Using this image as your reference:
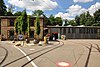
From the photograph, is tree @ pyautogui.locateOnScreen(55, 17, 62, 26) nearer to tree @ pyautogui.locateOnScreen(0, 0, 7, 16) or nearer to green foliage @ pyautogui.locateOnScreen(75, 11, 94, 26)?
green foliage @ pyautogui.locateOnScreen(75, 11, 94, 26)

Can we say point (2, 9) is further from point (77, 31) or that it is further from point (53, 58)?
point (53, 58)

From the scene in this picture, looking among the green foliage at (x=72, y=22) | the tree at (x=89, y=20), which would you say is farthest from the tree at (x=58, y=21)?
the tree at (x=89, y=20)

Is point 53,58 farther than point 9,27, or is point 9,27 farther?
point 9,27

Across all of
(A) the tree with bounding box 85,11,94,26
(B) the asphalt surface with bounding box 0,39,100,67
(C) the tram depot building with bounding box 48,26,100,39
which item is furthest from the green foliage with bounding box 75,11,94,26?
(B) the asphalt surface with bounding box 0,39,100,67

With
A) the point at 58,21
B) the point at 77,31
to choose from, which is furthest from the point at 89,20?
the point at 77,31

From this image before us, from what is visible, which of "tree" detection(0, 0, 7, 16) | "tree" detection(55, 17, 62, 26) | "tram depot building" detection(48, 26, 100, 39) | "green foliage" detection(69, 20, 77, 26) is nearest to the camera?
"tram depot building" detection(48, 26, 100, 39)

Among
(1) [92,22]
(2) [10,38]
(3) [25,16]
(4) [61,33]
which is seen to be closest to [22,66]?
(3) [25,16]

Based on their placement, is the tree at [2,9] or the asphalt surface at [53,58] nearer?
the asphalt surface at [53,58]

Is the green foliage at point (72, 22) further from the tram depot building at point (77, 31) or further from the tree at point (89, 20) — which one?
the tram depot building at point (77, 31)

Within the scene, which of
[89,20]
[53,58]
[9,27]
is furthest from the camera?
[89,20]

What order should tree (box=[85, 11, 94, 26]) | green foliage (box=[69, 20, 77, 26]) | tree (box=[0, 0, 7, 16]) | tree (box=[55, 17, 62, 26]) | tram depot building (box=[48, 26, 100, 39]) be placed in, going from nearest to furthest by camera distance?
tram depot building (box=[48, 26, 100, 39]) < tree (box=[0, 0, 7, 16]) < tree (box=[85, 11, 94, 26]) < tree (box=[55, 17, 62, 26]) < green foliage (box=[69, 20, 77, 26])

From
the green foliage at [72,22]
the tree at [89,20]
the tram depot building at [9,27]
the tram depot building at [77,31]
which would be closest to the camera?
the tram depot building at [9,27]

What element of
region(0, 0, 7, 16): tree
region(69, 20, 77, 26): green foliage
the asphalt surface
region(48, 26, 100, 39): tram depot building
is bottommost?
the asphalt surface

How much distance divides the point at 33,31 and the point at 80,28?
1930 centimetres
